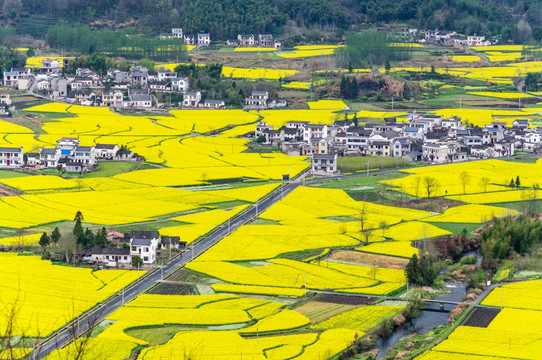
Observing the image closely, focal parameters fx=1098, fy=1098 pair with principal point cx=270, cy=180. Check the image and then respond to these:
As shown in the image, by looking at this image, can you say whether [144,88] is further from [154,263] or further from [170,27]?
[154,263]

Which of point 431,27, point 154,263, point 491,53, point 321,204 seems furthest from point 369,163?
point 431,27

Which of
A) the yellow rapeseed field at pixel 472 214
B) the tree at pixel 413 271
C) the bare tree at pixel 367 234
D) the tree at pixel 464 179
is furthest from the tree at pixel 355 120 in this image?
the tree at pixel 413 271

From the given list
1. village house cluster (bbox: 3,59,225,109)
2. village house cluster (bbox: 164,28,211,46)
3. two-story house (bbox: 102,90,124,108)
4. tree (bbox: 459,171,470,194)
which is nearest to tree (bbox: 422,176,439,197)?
tree (bbox: 459,171,470,194)

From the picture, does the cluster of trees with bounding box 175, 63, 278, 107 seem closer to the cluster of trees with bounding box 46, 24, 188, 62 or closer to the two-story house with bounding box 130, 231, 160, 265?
the cluster of trees with bounding box 46, 24, 188, 62

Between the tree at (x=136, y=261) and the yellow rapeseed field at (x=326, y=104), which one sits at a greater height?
the yellow rapeseed field at (x=326, y=104)

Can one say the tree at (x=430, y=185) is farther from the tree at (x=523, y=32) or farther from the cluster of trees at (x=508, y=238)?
the tree at (x=523, y=32)

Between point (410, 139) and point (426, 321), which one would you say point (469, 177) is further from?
point (426, 321)
